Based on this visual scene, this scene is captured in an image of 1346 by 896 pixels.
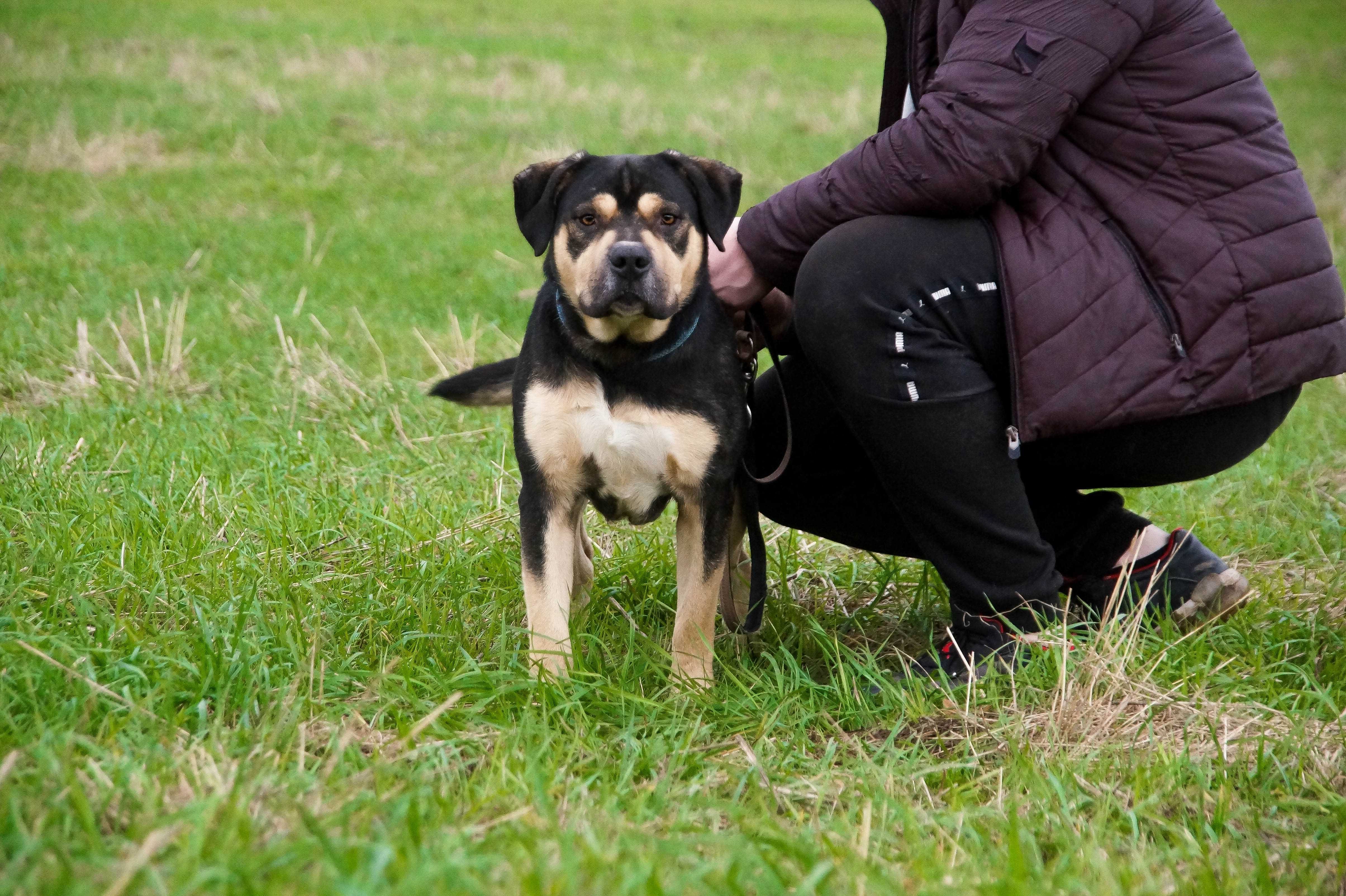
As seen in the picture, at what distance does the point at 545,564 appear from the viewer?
9.66ft

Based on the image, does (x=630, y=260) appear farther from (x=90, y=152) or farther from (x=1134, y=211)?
(x=90, y=152)

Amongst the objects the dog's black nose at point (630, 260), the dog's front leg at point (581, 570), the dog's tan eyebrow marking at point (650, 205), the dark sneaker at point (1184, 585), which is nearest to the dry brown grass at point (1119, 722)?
the dark sneaker at point (1184, 585)

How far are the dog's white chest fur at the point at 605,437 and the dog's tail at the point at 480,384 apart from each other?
539mm

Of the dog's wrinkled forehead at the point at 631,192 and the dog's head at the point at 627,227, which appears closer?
the dog's head at the point at 627,227

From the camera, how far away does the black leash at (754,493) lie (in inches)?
125

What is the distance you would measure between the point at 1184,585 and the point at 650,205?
1.77 m

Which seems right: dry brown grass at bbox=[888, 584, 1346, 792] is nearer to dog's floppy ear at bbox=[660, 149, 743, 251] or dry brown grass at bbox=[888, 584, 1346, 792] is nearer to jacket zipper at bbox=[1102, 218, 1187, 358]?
jacket zipper at bbox=[1102, 218, 1187, 358]

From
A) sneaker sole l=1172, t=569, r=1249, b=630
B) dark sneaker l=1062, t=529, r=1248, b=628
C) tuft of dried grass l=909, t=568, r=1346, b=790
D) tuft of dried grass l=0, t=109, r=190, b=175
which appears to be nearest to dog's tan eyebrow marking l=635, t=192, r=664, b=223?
tuft of dried grass l=909, t=568, r=1346, b=790

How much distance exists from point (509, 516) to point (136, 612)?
1.15 m

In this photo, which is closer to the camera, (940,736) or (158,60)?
(940,736)

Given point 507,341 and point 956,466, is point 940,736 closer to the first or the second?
point 956,466

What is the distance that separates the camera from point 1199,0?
2.67 metres

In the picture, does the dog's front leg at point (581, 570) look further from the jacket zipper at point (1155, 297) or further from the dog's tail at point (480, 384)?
the jacket zipper at point (1155, 297)

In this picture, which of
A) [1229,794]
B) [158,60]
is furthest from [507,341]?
[158,60]
